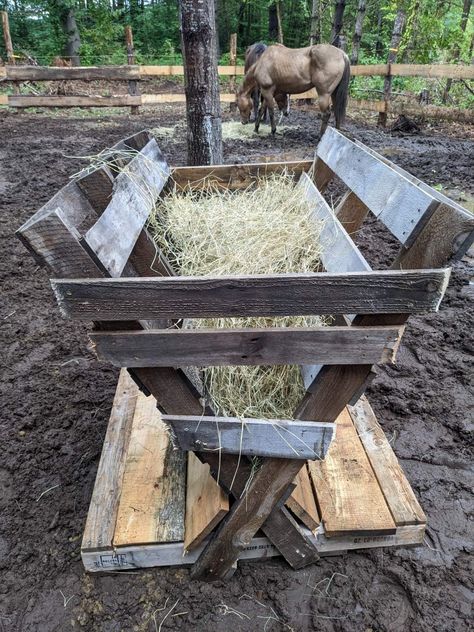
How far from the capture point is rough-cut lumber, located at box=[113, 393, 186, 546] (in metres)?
1.79

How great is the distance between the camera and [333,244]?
1874mm

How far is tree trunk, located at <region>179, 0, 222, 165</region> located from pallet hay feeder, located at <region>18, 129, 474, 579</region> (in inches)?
54.4

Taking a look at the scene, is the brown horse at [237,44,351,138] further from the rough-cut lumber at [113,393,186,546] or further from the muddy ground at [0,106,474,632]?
the rough-cut lumber at [113,393,186,546]

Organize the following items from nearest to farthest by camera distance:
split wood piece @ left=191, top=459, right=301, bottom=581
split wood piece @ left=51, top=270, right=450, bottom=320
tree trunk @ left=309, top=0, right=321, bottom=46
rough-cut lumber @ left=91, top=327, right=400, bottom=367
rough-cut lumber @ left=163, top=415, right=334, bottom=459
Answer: split wood piece @ left=51, top=270, right=450, bottom=320 < rough-cut lumber @ left=91, top=327, right=400, bottom=367 < rough-cut lumber @ left=163, top=415, right=334, bottom=459 < split wood piece @ left=191, top=459, right=301, bottom=581 < tree trunk @ left=309, top=0, right=321, bottom=46

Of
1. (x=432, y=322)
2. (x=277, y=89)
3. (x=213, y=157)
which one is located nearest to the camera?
(x=432, y=322)

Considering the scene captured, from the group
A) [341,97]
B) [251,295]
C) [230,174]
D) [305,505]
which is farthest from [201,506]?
[341,97]

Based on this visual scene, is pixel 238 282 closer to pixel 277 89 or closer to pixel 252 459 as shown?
pixel 252 459

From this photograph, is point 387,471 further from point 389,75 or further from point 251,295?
point 389,75

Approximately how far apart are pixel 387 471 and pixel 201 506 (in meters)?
0.85

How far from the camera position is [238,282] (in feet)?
4.02

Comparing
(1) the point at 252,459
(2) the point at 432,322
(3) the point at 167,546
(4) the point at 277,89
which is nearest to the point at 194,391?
(1) the point at 252,459

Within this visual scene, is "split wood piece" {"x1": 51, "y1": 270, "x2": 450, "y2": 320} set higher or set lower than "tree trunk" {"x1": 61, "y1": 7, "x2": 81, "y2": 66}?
lower

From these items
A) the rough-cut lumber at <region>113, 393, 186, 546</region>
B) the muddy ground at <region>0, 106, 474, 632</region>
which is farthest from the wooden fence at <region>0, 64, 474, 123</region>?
the rough-cut lumber at <region>113, 393, 186, 546</region>

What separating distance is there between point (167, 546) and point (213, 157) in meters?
3.09
